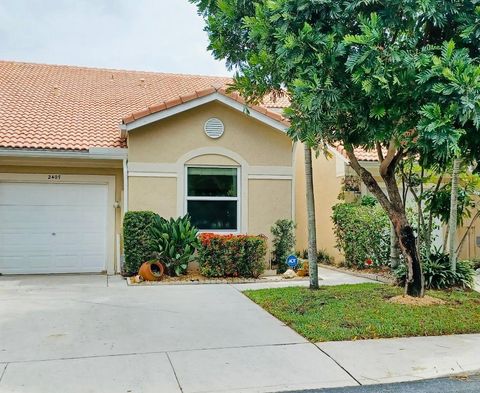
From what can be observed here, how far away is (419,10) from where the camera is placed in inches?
233

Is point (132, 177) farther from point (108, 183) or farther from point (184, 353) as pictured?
point (184, 353)

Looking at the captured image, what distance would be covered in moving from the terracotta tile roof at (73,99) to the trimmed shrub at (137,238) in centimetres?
220

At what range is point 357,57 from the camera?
19.7ft

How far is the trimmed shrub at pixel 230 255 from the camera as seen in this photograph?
11320 millimetres

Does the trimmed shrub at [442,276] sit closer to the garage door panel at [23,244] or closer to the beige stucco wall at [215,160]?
the beige stucco wall at [215,160]

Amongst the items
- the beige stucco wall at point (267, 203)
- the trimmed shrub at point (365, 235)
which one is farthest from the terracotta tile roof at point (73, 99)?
the trimmed shrub at point (365, 235)

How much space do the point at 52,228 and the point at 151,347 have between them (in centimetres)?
800

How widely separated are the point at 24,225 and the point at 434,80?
1079 cm

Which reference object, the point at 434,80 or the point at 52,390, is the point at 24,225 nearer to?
the point at 52,390

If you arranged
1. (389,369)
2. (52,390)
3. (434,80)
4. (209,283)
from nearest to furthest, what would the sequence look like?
1. (52,390)
2. (389,369)
3. (434,80)
4. (209,283)

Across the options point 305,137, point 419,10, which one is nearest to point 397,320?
point 305,137

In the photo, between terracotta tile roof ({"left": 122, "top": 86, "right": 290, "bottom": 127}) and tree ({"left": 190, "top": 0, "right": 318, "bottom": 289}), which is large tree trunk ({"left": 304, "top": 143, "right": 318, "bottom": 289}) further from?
terracotta tile roof ({"left": 122, "top": 86, "right": 290, "bottom": 127})

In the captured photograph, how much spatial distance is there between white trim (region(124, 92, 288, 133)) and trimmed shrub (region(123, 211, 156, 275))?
2.21m

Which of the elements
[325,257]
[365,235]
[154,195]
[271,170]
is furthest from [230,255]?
[325,257]
